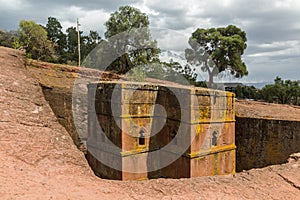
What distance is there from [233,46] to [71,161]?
20575mm

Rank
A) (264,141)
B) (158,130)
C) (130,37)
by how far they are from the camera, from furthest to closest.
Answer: (130,37)
(264,141)
(158,130)

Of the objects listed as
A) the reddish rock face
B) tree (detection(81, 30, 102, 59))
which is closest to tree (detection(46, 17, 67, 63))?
tree (detection(81, 30, 102, 59))

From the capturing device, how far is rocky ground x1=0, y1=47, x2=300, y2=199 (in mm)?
1587

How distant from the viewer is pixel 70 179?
5.80 ft

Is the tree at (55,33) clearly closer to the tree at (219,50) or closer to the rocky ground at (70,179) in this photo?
the tree at (219,50)

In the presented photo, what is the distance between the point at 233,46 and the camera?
20.6 metres

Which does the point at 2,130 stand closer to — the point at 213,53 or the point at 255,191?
the point at 255,191

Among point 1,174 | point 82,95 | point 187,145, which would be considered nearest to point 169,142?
point 187,145

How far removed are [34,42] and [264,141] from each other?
43.9 feet

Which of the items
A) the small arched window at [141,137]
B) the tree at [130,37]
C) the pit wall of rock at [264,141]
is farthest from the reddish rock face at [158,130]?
the tree at [130,37]

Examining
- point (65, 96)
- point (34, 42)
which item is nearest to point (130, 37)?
point (34, 42)

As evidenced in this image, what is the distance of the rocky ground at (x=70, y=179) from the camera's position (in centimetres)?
159

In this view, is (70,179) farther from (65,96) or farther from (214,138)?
(65,96)

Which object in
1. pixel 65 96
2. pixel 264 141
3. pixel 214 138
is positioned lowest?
pixel 264 141
